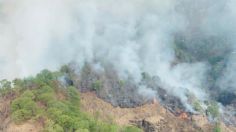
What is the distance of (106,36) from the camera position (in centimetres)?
9406

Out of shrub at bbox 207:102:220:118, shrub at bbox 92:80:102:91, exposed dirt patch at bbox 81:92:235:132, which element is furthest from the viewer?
shrub at bbox 207:102:220:118

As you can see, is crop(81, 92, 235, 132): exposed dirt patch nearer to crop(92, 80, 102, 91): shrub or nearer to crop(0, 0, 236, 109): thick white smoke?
crop(92, 80, 102, 91): shrub

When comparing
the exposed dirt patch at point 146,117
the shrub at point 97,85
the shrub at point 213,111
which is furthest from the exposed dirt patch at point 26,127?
the shrub at point 213,111

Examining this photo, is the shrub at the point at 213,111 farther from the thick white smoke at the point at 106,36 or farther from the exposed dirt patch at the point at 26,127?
the exposed dirt patch at the point at 26,127

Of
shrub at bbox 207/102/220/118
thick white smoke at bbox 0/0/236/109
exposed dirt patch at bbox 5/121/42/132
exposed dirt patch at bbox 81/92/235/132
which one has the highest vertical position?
thick white smoke at bbox 0/0/236/109

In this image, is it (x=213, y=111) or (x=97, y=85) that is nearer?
(x=97, y=85)

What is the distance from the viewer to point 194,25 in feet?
352

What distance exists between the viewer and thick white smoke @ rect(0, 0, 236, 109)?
293ft

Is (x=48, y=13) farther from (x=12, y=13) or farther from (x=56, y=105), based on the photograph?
(x=56, y=105)

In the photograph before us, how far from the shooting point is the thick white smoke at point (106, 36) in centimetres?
8944

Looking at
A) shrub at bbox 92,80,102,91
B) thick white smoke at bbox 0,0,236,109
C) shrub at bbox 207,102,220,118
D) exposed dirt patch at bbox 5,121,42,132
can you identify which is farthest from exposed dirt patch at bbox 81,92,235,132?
exposed dirt patch at bbox 5,121,42,132

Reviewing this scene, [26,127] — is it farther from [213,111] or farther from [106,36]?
[213,111]

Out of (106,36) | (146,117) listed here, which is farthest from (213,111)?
(106,36)

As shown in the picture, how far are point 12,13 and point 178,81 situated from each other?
96.3 ft
